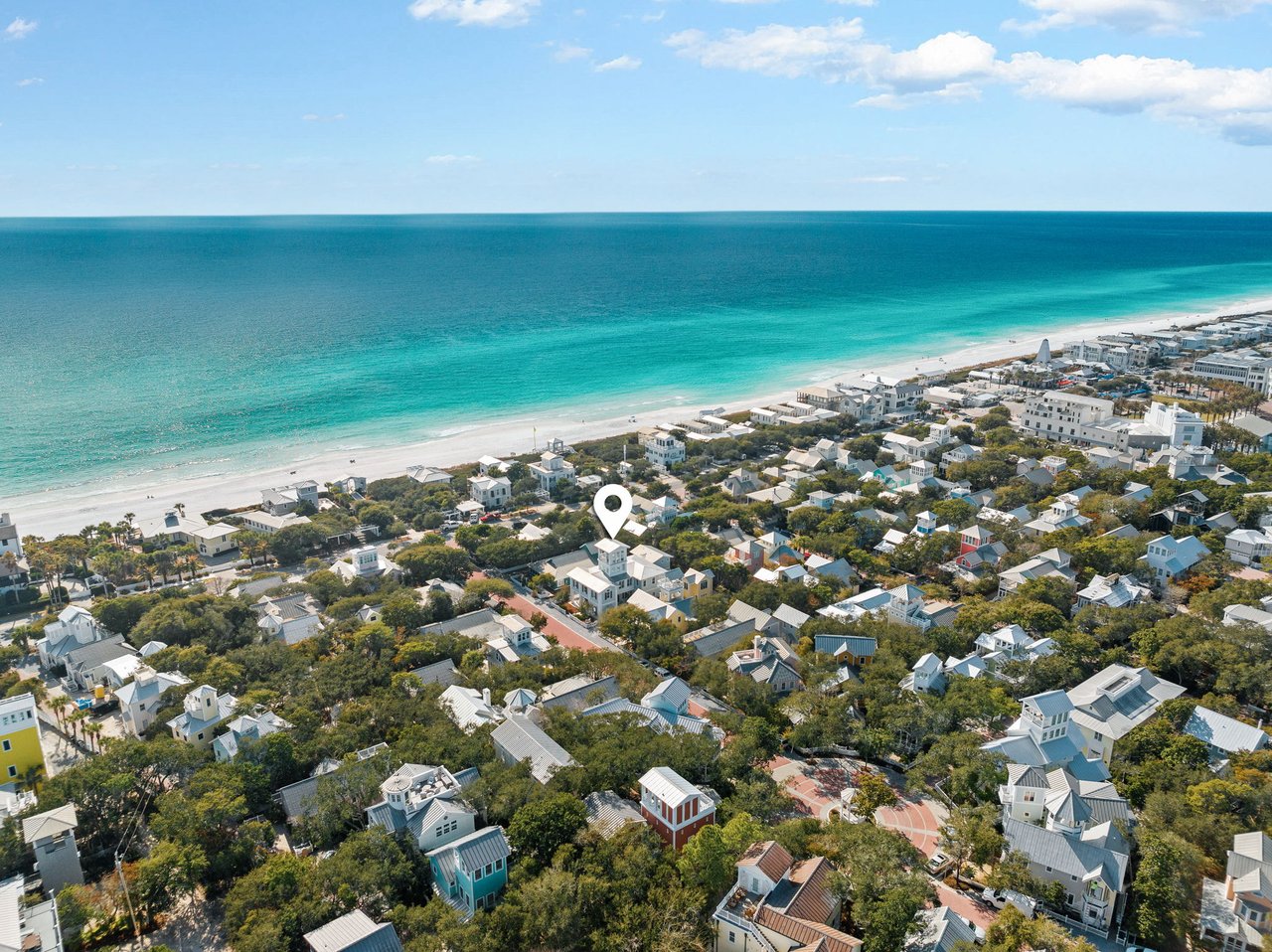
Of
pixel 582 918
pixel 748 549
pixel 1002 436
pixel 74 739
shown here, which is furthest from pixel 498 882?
pixel 1002 436

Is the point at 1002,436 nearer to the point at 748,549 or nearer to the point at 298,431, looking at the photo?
the point at 748,549

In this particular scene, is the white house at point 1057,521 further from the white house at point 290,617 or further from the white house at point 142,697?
the white house at point 142,697

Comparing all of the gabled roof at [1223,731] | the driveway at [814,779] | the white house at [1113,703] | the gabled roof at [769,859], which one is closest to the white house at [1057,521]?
the white house at [1113,703]

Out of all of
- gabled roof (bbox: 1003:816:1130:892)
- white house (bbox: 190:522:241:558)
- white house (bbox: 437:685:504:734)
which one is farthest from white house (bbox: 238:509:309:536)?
gabled roof (bbox: 1003:816:1130:892)

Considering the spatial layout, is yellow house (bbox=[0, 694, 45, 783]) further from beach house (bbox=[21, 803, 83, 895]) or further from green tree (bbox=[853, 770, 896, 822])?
green tree (bbox=[853, 770, 896, 822])

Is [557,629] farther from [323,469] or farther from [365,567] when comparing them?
[323,469]

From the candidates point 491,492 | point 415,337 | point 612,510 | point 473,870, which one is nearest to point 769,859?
point 473,870
